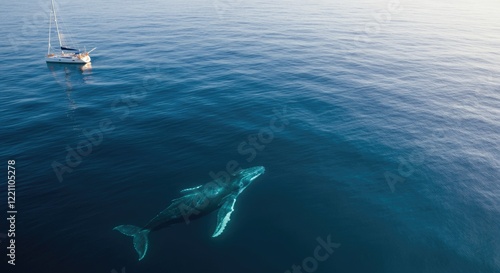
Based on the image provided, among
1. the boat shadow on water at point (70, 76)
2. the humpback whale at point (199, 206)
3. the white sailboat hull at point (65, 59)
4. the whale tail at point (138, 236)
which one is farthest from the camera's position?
the white sailboat hull at point (65, 59)

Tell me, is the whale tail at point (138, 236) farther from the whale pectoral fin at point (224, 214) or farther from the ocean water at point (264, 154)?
the whale pectoral fin at point (224, 214)

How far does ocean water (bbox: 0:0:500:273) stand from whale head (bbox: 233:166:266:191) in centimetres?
94

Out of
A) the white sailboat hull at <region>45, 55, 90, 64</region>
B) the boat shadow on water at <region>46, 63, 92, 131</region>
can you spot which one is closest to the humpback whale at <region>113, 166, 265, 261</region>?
the boat shadow on water at <region>46, 63, 92, 131</region>

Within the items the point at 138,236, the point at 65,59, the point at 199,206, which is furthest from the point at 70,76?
the point at 199,206

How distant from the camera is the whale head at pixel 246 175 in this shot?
116 ft

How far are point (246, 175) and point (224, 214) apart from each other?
6.98 m

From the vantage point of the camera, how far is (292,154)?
137 feet

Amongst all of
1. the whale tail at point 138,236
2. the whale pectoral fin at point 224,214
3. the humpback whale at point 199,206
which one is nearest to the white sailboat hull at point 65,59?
the humpback whale at point 199,206

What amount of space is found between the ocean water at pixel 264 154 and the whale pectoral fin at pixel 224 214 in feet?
2.36

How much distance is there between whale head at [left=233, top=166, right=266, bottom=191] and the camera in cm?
3528

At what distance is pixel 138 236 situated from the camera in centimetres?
2798

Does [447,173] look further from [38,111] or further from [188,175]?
[38,111]

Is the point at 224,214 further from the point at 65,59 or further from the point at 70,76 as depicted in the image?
the point at 65,59

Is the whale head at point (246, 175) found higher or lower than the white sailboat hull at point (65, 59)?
higher
